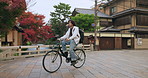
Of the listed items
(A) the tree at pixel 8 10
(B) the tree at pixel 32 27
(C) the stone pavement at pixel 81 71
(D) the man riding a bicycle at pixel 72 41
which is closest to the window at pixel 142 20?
(B) the tree at pixel 32 27

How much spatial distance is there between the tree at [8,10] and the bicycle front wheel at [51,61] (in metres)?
1.45

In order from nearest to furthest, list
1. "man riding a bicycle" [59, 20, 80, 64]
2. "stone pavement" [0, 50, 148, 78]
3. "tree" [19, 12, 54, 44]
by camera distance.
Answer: "stone pavement" [0, 50, 148, 78], "man riding a bicycle" [59, 20, 80, 64], "tree" [19, 12, 54, 44]

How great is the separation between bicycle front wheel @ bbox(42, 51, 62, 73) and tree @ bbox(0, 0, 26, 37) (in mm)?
1454

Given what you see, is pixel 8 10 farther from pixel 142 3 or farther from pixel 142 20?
pixel 142 3

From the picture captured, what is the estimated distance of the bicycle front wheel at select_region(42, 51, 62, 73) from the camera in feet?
12.3

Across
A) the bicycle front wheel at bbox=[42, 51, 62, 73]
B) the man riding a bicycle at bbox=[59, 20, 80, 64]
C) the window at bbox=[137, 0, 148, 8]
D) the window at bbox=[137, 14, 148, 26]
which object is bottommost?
the bicycle front wheel at bbox=[42, 51, 62, 73]

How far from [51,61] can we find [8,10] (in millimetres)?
1945

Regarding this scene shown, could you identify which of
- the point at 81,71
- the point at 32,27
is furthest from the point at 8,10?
the point at 32,27

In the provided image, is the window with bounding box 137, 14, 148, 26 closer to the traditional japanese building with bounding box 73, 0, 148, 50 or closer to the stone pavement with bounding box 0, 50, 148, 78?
the traditional japanese building with bounding box 73, 0, 148, 50

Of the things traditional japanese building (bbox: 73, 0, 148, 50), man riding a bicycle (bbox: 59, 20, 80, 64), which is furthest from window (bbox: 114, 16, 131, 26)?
man riding a bicycle (bbox: 59, 20, 80, 64)

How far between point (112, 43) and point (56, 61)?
16.1 metres

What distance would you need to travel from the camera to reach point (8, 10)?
3367mm

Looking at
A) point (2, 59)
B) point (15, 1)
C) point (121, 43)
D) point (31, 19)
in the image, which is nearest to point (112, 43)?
point (121, 43)

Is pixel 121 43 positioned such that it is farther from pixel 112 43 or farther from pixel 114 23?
pixel 114 23
